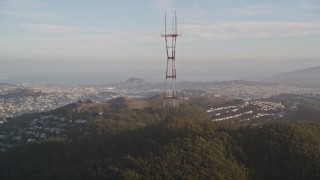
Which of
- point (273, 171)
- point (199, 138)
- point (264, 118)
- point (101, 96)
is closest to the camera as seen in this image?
point (273, 171)

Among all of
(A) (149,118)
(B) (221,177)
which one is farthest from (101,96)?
(B) (221,177)

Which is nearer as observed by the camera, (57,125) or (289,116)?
(57,125)

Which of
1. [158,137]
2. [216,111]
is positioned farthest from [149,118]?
[158,137]

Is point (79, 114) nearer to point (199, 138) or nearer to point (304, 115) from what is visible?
point (199, 138)

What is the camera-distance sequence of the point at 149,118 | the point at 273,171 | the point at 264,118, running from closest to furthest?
the point at 273,171 → the point at 149,118 → the point at 264,118

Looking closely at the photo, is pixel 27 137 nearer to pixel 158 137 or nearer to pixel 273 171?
pixel 158 137

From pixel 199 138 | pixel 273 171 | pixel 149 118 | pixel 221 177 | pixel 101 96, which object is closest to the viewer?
pixel 221 177
